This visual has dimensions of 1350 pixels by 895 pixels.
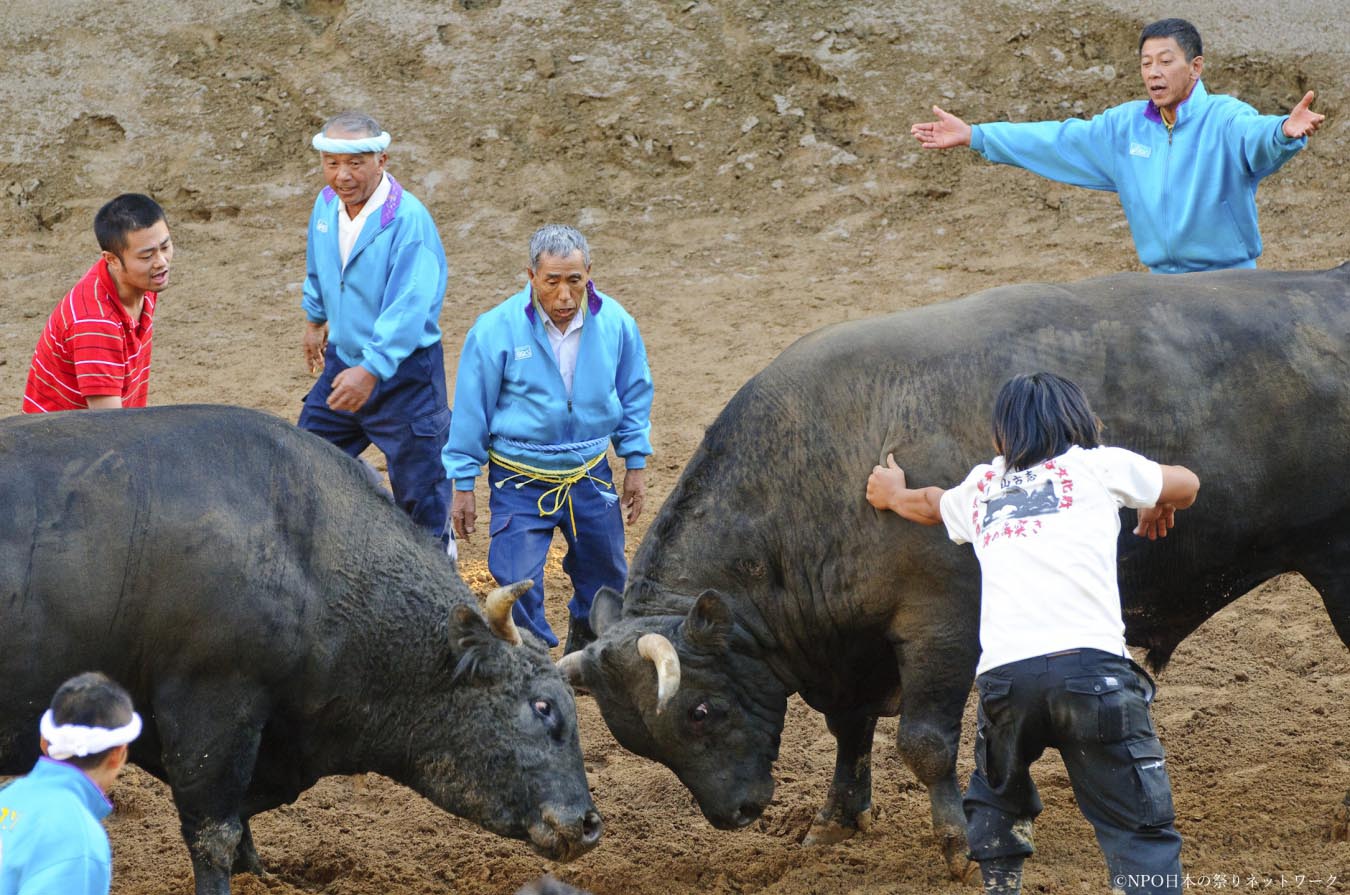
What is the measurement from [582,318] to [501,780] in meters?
2.23

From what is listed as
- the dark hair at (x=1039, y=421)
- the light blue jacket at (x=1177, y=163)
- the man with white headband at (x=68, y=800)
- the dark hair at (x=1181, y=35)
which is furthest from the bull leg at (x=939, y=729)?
the dark hair at (x=1181, y=35)

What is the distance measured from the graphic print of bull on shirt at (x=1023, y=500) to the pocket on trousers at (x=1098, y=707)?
1.56 ft

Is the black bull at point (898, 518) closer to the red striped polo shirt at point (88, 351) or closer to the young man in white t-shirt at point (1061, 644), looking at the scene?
the young man in white t-shirt at point (1061, 644)

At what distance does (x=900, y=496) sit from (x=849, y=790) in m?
1.38

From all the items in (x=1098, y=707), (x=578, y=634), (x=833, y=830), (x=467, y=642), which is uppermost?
(x=1098, y=707)

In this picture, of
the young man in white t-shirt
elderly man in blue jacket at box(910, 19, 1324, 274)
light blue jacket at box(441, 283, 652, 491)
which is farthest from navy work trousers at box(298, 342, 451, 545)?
the young man in white t-shirt

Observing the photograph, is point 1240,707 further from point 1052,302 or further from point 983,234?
point 983,234

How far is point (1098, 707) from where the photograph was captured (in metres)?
4.68

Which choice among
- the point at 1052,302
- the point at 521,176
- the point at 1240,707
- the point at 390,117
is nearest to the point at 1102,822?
the point at 1052,302

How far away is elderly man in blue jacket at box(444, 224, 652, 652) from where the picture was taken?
703cm

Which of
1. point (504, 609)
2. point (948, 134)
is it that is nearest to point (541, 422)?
point (504, 609)

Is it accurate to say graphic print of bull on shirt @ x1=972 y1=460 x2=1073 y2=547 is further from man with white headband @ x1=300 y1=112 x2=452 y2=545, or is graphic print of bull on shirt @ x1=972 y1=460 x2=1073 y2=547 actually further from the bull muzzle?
man with white headband @ x1=300 y1=112 x2=452 y2=545

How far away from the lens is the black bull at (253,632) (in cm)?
525

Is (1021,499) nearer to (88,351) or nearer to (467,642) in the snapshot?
(467,642)
